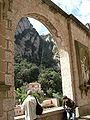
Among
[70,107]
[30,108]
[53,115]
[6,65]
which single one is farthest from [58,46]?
[30,108]

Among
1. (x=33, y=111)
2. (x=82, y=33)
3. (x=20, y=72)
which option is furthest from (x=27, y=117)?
(x=20, y=72)

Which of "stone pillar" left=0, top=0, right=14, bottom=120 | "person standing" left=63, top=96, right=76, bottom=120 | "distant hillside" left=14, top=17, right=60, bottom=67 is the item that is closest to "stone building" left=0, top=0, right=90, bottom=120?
"stone pillar" left=0, top=0, right=14, bottom=120

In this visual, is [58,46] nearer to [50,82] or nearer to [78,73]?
[78,73]

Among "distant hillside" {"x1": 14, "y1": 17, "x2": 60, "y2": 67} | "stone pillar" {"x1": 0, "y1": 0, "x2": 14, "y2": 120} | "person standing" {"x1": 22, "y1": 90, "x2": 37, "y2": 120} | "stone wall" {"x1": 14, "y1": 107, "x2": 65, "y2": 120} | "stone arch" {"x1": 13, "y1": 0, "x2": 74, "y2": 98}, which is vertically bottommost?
"stone wall" {"x1": 14, "y1": 107, "x2": 65, "y2": 120}

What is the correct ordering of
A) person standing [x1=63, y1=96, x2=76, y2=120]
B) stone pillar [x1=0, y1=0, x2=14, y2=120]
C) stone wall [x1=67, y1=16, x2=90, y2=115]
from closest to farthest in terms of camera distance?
stone pillar [x1=0, y1=0, x2=14, y2=120] < person standing [x1=63, y1=96, x2=76, y2=120] < stone wall [x1=67, y1=16, x2=90, y2=115]

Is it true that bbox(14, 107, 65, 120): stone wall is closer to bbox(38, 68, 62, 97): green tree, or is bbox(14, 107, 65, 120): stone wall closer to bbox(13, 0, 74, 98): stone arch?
bbox(13, 0, 74, 98): stone arch

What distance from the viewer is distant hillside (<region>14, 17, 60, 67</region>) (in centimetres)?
5656

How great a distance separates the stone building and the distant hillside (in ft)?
145

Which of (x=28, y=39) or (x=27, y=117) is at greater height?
(x=28, y=39)

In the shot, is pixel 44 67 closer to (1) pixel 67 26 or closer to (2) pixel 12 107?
(1) pixel 67 26

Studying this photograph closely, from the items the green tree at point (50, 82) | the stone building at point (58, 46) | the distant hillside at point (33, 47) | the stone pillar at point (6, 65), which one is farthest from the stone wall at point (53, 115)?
the distant hillside at point (33, 47)

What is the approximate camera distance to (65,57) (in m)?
9.70

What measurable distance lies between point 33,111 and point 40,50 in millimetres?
55685

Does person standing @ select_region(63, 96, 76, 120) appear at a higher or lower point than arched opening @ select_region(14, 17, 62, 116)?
lower
